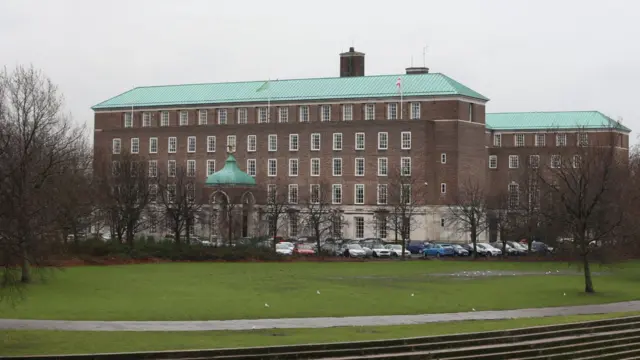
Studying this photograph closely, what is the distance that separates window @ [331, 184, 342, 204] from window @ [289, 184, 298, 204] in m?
4.14

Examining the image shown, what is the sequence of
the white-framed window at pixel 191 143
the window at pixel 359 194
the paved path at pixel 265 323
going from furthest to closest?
the white-framed window at pixel 191 143 < the window at pixel 359 194 < the paved path at pixel 265 323

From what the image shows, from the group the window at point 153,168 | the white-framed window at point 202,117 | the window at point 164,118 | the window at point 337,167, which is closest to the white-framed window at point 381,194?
the window at point 337,167

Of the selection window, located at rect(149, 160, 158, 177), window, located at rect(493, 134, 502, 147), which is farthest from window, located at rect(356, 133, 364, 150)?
window, located at rect(493, 134, 502, 147)

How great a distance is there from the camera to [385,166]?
115500mm

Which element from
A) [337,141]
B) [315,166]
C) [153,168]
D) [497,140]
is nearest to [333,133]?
[337,141]

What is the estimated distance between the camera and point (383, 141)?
11588 centimetres

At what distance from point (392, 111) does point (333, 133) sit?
706 centimetres

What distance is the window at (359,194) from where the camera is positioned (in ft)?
381

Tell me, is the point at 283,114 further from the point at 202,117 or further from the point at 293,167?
the point at 202,117

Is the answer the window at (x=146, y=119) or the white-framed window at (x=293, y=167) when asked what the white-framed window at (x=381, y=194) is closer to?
the white-framed window at (x=293, y=167)

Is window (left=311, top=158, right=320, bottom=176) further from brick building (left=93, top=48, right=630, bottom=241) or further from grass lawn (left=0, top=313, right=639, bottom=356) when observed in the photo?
grass lawn (left=0, top=313, right=639, bottom=356)

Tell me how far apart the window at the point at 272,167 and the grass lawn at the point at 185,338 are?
8339 centimetres

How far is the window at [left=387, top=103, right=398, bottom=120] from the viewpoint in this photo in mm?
117312

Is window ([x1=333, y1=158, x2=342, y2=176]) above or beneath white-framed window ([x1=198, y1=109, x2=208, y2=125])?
beneath
